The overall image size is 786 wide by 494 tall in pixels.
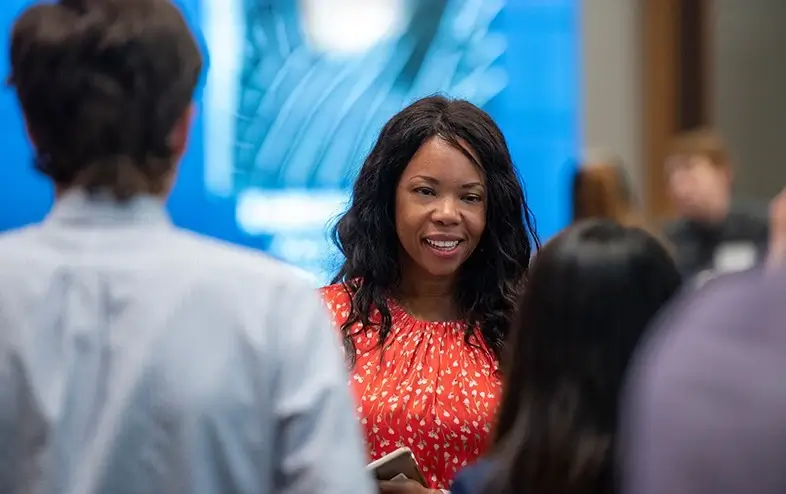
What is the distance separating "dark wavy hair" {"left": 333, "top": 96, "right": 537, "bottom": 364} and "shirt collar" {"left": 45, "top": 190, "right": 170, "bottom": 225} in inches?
35.0

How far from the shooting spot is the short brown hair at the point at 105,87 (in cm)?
147

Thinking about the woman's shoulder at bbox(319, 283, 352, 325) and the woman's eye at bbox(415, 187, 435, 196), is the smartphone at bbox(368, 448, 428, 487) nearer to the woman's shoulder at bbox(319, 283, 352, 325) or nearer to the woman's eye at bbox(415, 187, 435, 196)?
the woman's shoulder at bbox(319, 283, 352, 325)

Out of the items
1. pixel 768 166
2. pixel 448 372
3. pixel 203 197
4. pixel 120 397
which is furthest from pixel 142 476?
pixel 768 166

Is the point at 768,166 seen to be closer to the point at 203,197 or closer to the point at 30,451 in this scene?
the point at 203,197

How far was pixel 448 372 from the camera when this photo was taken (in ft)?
7.45

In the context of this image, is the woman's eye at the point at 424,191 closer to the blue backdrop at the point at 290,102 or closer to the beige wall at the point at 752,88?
the blue backdrop at the point at 290,102

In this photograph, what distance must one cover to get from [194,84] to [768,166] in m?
6.13

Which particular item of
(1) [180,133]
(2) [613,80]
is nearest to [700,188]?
(2) [613,80]

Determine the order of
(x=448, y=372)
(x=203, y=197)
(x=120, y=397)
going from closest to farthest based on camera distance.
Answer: (x=120, y=397) → (x=448, y=372) → (x=203, y=197)

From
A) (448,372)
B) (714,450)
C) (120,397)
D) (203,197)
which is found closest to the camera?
(714,450)

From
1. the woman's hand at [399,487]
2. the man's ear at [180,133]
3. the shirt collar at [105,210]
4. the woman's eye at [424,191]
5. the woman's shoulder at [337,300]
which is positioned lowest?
the woman's hand at [399,487]

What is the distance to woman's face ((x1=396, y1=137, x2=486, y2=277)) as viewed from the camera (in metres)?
2.36

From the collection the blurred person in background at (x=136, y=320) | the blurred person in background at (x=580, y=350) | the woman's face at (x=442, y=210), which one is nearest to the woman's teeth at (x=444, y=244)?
the woman's face at (x=442, y=210)

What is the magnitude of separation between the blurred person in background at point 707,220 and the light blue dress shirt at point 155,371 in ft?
12.0
